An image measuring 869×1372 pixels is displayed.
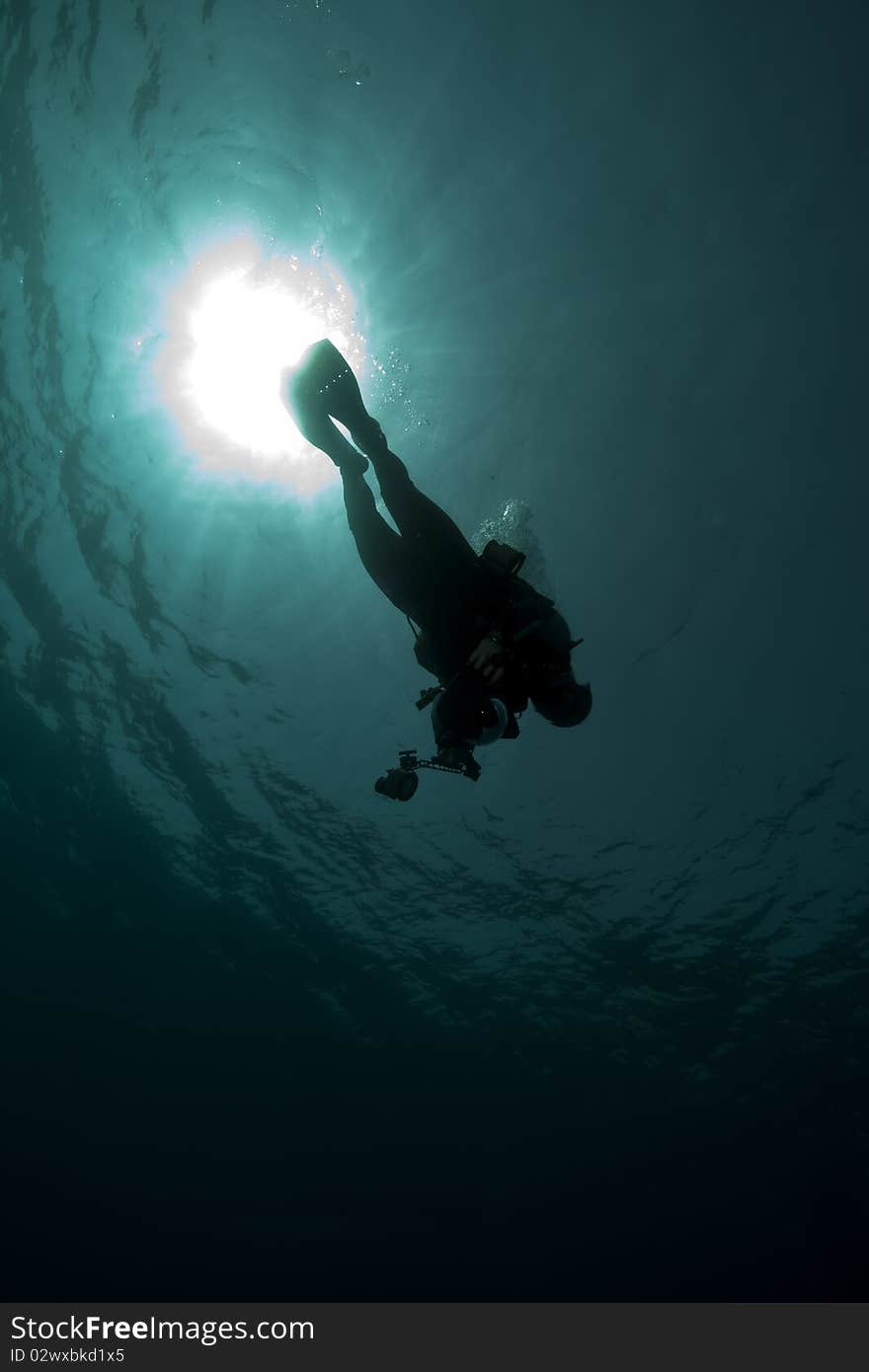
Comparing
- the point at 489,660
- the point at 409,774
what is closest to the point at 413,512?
the point at 489,660

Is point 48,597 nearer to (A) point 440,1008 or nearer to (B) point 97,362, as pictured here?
(B) point 97,362

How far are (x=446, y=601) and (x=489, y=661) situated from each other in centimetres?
113

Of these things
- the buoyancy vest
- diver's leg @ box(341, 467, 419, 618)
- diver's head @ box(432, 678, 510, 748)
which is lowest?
diver's head @ box(432, 678, 510, 748)

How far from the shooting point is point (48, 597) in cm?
1438

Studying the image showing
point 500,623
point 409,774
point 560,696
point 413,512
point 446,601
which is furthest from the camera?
point 446,601

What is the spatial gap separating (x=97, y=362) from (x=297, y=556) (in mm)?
4379

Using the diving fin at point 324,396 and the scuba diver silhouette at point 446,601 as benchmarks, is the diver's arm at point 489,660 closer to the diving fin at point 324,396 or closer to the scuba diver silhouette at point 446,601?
the scuba diver silhouette at point 446,601

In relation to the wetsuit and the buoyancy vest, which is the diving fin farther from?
the buoyancy vest

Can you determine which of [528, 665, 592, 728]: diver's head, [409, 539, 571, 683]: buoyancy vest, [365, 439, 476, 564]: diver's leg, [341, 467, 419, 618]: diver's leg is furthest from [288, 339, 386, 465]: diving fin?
[528, 665, 592, 728]: diver's head

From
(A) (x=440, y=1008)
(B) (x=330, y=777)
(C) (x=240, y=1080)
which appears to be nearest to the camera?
(B) (x=330, y=777)

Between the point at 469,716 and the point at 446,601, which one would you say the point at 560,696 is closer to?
the point at 469,716

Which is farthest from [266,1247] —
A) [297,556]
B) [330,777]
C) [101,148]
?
[101,148]

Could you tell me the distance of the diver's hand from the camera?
4891 millimetres

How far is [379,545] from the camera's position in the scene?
234 inches
